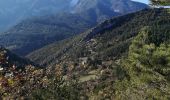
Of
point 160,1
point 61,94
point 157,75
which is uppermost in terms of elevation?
point 160,1

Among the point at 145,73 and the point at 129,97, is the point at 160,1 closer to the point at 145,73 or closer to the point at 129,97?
the point at 145,73

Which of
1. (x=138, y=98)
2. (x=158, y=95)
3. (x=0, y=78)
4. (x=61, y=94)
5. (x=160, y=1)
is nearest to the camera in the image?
(x=160, y=1)

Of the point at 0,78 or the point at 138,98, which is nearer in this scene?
the point at 0,78

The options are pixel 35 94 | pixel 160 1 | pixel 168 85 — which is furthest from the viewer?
pixel 35 94

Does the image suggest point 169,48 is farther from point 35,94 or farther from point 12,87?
point 35,94

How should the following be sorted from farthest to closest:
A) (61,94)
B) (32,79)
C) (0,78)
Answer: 1. (61,94)
2. (32,79)
3. (0,78)

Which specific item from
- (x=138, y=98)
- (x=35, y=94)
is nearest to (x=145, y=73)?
(x=138, y=98)

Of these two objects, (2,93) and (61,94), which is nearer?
(2,93)

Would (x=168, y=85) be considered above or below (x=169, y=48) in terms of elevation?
below

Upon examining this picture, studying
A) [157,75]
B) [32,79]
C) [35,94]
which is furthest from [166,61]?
[35,94]
